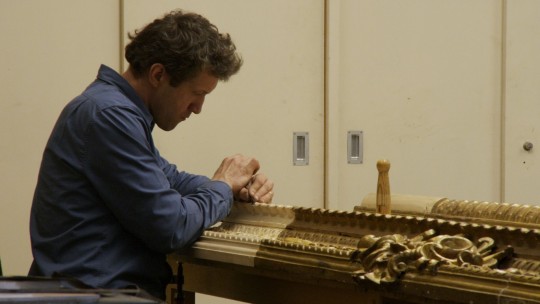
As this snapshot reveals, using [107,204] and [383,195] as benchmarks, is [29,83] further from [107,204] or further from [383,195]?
[383,195]

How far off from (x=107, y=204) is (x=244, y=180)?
468mm

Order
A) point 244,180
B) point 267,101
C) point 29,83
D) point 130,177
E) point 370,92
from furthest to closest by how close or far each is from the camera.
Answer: point 370,92 → point 267,101 → point 29,83 → point 244,180 → point 130,177

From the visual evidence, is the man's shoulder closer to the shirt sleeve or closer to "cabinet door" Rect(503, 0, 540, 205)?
the shirt sleeve

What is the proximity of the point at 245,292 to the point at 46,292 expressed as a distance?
86cm

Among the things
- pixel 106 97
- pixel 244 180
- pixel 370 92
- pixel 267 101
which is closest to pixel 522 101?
pixel 370 92

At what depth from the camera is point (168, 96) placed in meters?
2.70

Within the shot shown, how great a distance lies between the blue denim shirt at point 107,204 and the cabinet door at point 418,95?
2542mm

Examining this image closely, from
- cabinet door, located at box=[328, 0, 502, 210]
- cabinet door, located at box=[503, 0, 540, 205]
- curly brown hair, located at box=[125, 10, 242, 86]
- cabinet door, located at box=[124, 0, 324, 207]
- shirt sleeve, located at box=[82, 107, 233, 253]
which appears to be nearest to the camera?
shirt sleeve, located at box=[82, 107, 233, 253]

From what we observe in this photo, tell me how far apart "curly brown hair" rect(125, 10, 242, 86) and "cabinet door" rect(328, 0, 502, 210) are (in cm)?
234

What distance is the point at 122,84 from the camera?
2.66 m

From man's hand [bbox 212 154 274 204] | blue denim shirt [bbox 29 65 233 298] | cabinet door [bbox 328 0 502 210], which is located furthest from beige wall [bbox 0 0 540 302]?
blue denim shirt [bbox 29 65 233 298]

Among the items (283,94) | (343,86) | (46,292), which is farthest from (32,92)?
(46,292)

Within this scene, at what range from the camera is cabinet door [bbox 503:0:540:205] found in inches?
206

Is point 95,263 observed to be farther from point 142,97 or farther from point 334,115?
point 334,115
